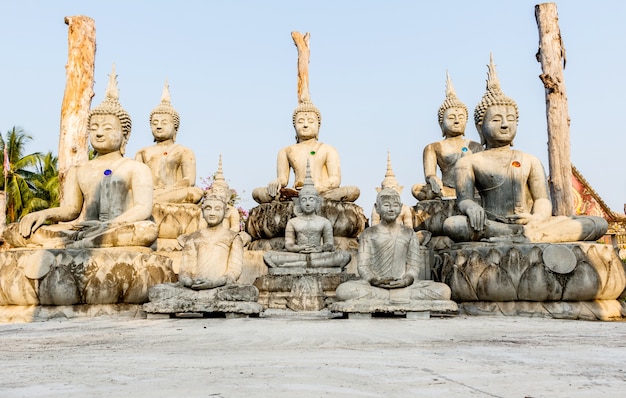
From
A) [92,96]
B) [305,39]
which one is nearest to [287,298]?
[92,96]

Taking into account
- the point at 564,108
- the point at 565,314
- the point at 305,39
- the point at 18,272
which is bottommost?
the point at 565,314

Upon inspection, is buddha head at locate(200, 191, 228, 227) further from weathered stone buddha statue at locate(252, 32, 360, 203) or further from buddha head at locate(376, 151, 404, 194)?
buddha head at locate(376, 151, 404, 194)

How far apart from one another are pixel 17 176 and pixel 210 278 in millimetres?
25238

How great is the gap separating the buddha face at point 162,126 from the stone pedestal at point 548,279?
221 inches

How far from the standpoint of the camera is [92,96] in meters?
11.6

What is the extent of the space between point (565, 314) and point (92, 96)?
29.3ft

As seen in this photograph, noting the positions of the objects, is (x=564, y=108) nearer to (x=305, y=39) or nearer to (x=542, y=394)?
(x=305, y=39)

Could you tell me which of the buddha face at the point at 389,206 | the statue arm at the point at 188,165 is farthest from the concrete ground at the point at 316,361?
the statue arm at the point at 188,165

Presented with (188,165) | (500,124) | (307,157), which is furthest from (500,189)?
(188,165)

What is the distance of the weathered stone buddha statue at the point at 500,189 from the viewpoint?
6699 millimetres

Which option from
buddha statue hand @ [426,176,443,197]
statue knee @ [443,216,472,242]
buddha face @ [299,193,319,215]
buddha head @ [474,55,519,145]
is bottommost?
statue knee @ [443,216,472,242]

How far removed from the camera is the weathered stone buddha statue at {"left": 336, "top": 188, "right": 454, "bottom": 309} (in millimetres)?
5758

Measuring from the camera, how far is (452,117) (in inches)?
387

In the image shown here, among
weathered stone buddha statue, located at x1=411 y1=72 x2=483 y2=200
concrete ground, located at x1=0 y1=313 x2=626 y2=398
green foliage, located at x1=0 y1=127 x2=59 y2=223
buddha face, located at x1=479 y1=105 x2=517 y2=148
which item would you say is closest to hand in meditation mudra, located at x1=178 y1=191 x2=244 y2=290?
concrete ground, located at x1=0 y1=313 x2=626 y2=398
